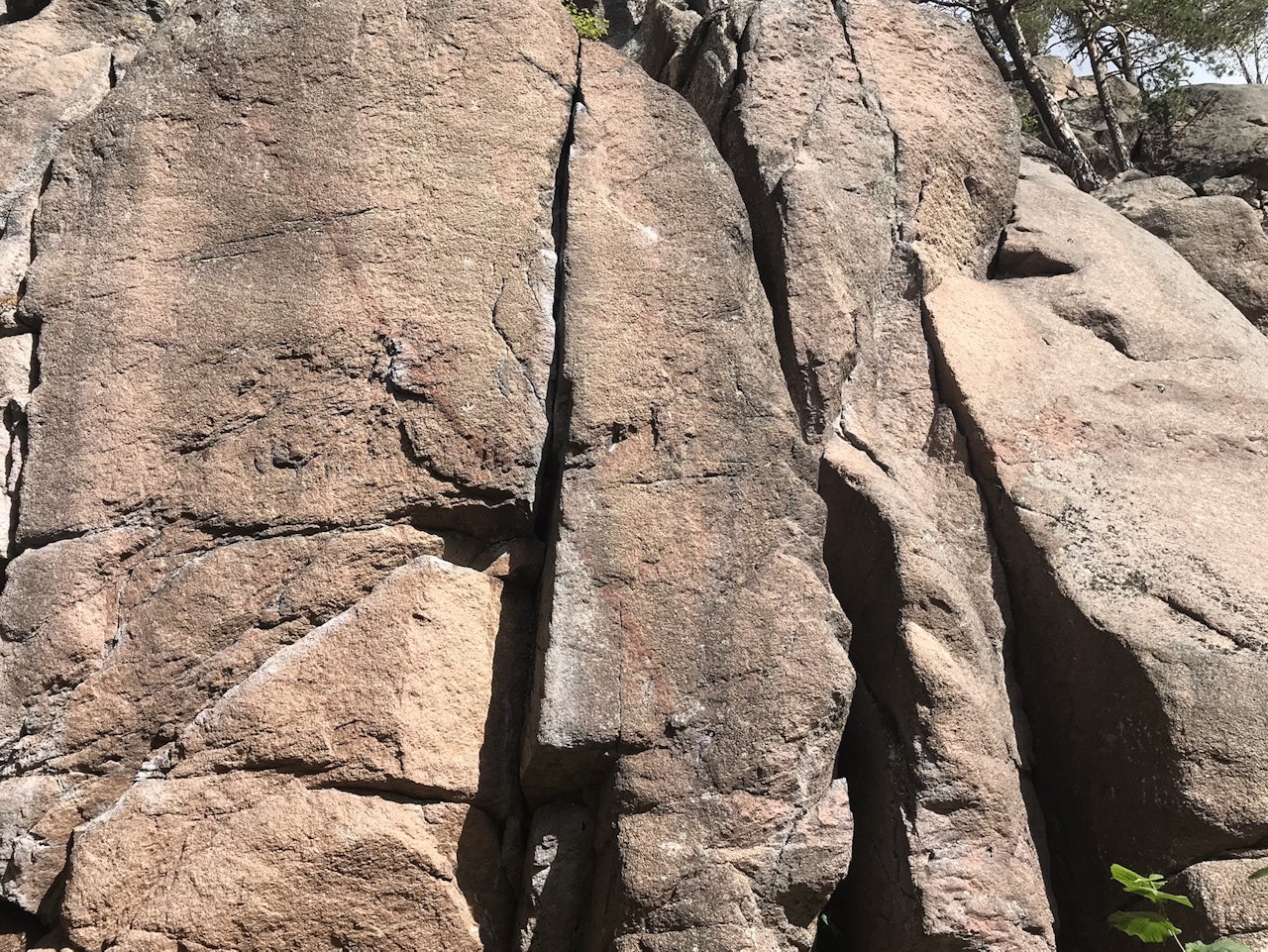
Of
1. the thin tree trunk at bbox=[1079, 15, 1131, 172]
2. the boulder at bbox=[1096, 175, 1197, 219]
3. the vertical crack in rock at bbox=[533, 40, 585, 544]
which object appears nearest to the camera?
the vertical crack in rock at bbox=[533, 40, 585, 544]

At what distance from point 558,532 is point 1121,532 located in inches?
79.7

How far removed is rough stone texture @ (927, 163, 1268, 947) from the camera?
3.61 metres

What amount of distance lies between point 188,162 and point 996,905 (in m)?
3.73

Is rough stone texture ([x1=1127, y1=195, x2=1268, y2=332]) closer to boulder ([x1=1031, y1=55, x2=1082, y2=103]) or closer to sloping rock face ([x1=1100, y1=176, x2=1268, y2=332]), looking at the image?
sloping rock face ([x1=1100, y1=176, x2=1268, y2=332])

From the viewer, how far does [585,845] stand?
11.3 feet

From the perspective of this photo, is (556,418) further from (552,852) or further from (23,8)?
(23,8)

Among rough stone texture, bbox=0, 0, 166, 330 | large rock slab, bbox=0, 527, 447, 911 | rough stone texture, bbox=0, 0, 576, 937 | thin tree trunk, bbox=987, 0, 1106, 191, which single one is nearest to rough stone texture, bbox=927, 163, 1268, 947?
rough stone texture, bbox=0, 0, 576, 937

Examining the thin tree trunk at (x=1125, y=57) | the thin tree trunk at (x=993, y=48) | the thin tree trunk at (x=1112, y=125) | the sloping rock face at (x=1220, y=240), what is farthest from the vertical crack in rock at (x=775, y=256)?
→ the thin tree trunk at (x=1125, y=57)

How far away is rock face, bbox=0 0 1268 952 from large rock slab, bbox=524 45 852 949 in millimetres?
14

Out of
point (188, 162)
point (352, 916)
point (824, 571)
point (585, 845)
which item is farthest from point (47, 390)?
point (824, 571)

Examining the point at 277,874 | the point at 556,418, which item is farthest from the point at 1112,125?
the point at 277,874

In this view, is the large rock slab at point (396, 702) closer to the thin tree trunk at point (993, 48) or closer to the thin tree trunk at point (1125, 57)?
the thin tree trunk at point (993, 48)

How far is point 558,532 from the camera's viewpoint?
144 inches

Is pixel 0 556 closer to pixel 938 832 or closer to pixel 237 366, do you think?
pixel 237 366
